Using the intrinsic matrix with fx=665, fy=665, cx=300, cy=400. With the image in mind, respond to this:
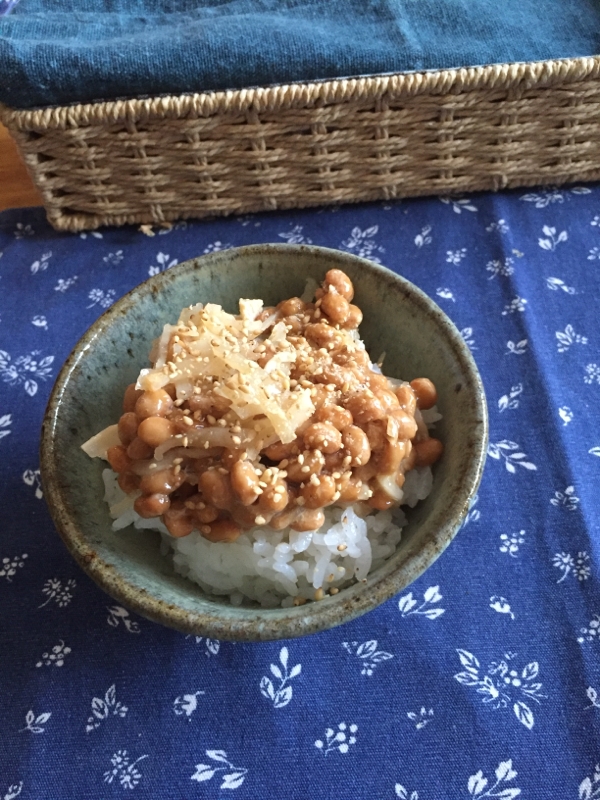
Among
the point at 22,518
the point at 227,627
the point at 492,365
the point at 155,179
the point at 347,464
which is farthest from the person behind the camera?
the point at 155,179

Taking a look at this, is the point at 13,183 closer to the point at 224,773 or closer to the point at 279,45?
the point at 279,45

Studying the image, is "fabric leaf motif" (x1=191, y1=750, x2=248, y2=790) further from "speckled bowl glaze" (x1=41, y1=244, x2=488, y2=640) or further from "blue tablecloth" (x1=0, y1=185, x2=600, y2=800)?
"speckled bowl glaze" (x1=41, y1=244, x2=488, y2=640)

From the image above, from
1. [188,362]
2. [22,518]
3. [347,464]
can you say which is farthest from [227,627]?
[22,518]

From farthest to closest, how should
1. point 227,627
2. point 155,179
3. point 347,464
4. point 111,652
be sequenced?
point 155,179
point 111,652
point 347,464
point 227,627

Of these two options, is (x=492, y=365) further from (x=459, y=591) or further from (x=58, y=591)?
(x=58, y=591)

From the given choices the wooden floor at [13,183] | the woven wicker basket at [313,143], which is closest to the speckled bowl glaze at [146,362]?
the woven wicker basket at [313,143]

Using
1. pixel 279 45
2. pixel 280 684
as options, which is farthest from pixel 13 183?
pixel 280 684
